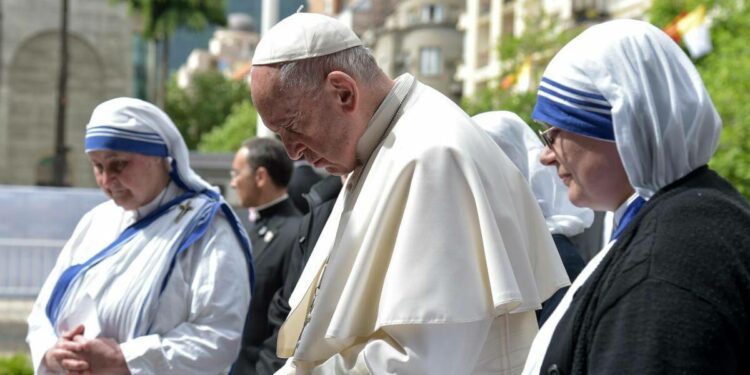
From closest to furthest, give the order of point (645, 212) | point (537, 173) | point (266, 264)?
point (645, 212) < point (537, 173) < point (266, 264)

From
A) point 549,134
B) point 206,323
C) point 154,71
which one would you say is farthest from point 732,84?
point 154,71

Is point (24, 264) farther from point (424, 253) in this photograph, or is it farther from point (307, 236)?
point (424, 253)

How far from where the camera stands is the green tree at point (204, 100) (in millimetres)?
82688

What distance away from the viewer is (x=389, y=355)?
2760mm

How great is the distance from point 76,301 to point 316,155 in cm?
193

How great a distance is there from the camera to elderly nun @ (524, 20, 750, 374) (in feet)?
6.83

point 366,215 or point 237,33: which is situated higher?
point 366,215

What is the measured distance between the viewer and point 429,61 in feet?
226

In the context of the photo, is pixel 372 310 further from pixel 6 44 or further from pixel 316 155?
pixel 6 44

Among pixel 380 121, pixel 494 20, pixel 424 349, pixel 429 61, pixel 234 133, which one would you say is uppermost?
pixel 380 121

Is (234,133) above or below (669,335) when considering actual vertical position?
below

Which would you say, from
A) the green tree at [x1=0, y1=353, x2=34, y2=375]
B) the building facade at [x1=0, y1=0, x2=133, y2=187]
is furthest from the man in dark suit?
the building facade at [x1=0, y1=0, x2=133, y2=187]

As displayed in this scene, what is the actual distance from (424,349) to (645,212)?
71 centimetres

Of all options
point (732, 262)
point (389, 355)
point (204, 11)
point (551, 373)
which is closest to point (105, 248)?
point (389, 355)
